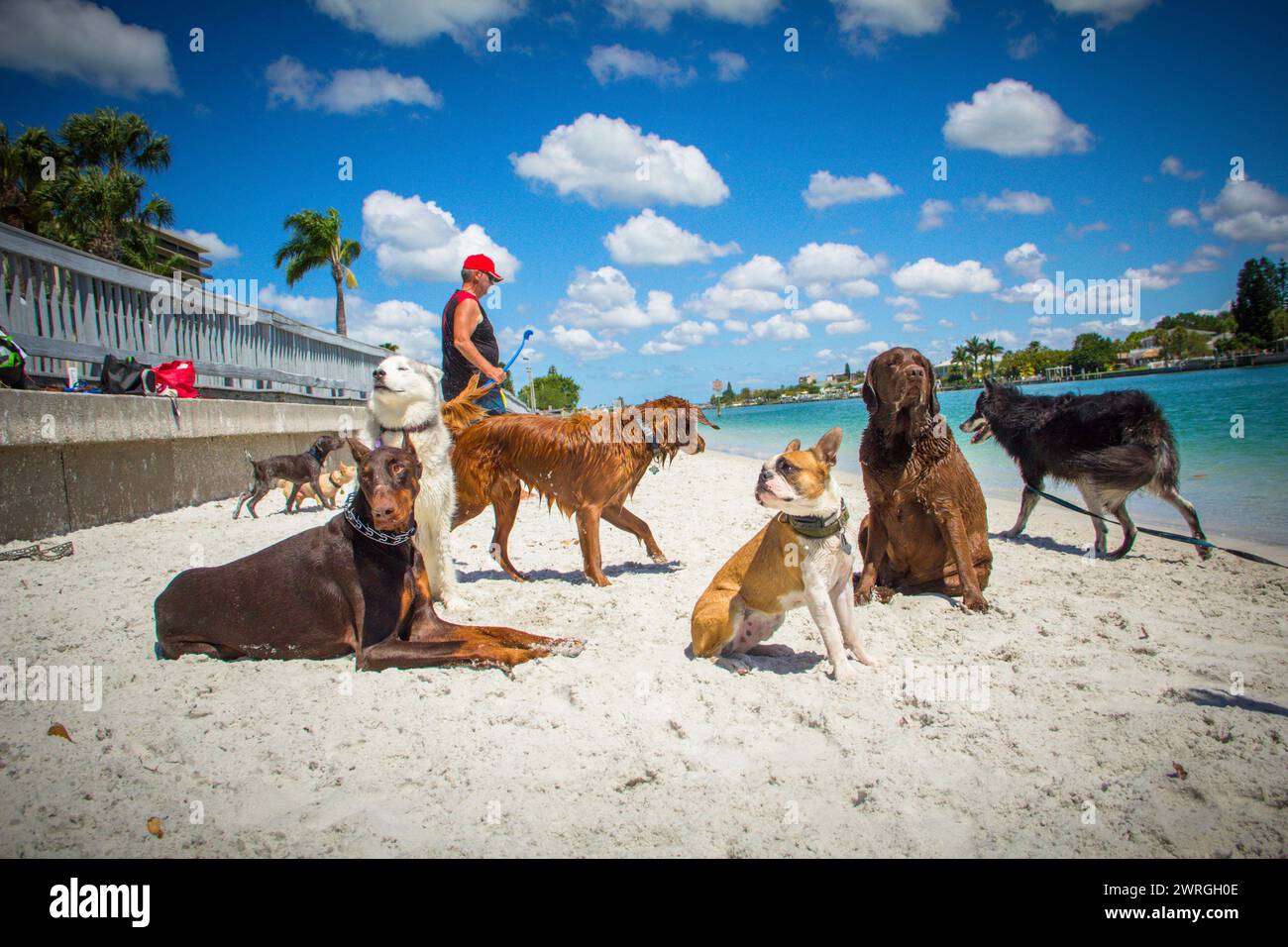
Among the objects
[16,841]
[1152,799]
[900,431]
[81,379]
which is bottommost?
[1152,799]

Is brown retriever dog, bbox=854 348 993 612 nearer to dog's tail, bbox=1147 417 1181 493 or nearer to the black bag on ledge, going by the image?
dog's tail, bbox=1147 417 1181 493

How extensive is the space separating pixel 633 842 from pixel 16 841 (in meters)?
2.16

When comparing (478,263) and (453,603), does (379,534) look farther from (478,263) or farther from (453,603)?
(478,263)

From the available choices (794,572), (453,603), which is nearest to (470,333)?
(453,603)

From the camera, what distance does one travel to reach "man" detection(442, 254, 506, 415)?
19.4 ft

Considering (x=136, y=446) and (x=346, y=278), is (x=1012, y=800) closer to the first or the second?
(x=136, y=446)

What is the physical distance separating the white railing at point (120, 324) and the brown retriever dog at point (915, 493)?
9444mm

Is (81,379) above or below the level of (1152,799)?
above

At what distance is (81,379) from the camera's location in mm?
8234

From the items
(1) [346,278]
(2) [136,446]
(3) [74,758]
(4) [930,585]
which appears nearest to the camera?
(3) [74,758]

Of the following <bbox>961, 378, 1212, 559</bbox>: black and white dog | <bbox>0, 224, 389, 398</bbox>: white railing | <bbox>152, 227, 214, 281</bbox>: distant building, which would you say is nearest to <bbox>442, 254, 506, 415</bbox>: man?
<bbox>0, 224, 389, 398</bbox>: white railing

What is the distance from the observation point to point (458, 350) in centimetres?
598

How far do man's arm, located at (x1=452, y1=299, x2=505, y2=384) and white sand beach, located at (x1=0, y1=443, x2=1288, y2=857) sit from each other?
2.60 metres

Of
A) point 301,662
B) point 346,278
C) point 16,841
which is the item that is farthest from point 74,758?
point 346,278
